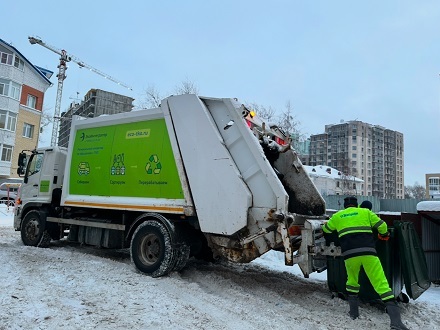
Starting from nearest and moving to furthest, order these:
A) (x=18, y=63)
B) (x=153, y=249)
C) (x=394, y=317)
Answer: (x=394, y=317)
(x=153, y=249)
(x=18, y=63)

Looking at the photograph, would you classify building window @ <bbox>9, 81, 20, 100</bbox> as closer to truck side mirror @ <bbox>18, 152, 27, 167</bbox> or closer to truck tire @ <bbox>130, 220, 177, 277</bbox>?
truck side mirror @ <bbox>18, 152, 27, 167</bbox>

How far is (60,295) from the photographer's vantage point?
420 centimetres

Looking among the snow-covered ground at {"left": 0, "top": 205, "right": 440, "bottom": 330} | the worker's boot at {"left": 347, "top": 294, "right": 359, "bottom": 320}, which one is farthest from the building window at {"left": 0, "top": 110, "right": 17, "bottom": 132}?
the worker's boot at {"left": 347, "top": 294, "right": 359, "bottom": 320}

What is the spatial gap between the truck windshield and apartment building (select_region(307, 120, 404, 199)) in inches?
3776

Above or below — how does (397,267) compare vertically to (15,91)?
below

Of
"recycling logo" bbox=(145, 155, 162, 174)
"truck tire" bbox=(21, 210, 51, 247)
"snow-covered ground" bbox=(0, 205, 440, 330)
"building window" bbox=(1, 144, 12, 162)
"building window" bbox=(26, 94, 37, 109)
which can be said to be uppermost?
"building window" bbox=(26, 94, 37, 109)

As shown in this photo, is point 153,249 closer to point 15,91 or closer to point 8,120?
point 8,120

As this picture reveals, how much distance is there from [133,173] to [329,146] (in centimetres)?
10850

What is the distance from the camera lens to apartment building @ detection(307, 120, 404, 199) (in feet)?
341

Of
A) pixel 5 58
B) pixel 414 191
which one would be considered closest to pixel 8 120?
pixel 5 58

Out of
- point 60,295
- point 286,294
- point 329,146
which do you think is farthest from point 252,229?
point 329,146

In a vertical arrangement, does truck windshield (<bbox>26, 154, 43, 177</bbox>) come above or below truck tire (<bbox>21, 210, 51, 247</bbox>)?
above

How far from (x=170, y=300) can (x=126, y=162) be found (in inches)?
111

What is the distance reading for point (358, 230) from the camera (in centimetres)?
435
